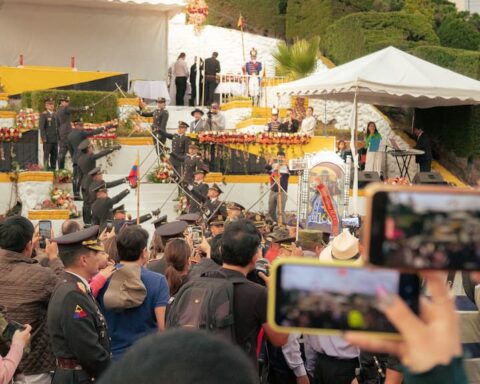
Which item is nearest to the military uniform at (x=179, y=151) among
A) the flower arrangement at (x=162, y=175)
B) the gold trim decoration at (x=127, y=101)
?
the flower arrangement at (x=162, y=175)

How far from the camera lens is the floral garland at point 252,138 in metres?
20.0

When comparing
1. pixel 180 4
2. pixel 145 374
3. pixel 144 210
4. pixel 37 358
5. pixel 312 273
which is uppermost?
pixel 180 4

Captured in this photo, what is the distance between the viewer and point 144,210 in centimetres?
1875

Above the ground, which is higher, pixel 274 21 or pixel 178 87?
pixel 274 21

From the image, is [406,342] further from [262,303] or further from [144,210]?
[144,210]

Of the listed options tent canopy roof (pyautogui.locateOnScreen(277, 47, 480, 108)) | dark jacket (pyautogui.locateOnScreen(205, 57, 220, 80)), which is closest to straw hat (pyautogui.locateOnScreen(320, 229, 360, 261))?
tent canopy roof (pyautogui.locateOnScreen(277, 47, 480, 108))

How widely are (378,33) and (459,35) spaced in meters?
4.61

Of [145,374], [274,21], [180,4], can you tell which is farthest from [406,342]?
[274,21]

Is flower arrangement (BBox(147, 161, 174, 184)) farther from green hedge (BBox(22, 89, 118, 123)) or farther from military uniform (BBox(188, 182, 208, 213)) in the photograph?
green hedge (BBox(22, 89, 118, 123))

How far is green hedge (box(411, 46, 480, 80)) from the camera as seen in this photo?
22156 mm

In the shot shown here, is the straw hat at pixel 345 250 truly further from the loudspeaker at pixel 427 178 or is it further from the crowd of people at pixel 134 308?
the loudspeaker at pixel 427 178

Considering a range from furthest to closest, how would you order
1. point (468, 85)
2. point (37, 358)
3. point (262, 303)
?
point (468, 85) → point (37, 358) → point (262, 303)

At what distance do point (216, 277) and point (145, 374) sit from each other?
3.16 metres

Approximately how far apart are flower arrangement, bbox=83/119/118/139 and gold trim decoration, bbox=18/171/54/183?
223 centimetres
